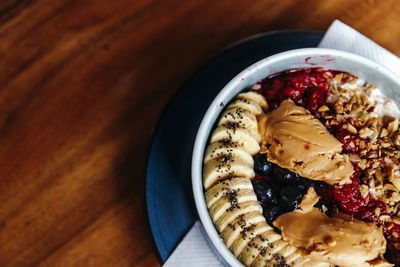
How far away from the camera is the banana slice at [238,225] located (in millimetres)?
1027

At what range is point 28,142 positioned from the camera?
139cm

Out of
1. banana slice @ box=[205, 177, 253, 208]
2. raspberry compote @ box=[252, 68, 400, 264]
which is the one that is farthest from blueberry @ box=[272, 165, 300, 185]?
banana slice @ box=[205, 177, 253, 208]

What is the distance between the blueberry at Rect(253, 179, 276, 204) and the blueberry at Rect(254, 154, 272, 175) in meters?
0.04

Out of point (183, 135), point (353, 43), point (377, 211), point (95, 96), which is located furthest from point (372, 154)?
point (95, 96)

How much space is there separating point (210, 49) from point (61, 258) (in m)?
0.99

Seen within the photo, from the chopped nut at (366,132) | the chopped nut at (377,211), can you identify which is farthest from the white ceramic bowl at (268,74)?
the chopped nut at (377,211)

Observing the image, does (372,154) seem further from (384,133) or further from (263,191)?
(263,191)

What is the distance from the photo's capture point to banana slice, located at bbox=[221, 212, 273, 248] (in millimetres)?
1027

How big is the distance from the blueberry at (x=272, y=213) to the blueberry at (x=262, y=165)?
114 mm

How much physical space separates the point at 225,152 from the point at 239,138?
6 cm

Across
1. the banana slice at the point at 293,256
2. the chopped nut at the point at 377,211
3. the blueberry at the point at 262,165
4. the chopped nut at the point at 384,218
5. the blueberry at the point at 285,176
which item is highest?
the blueberry at the point at 262,165

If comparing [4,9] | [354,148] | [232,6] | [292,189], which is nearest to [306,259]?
[292,189]

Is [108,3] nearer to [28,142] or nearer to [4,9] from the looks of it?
[4,9]

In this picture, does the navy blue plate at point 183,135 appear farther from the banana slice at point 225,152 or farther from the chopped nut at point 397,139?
the chopped nut at point 397,139
